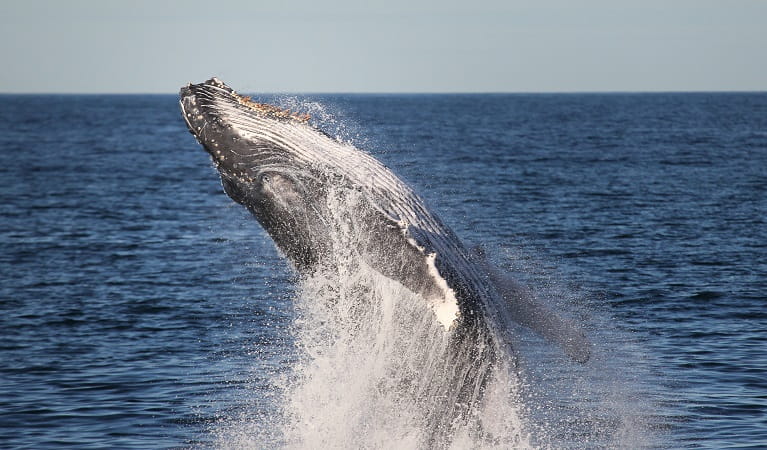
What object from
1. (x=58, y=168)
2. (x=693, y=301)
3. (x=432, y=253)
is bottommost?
(x=58, y=168)

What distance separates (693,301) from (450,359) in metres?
11.3

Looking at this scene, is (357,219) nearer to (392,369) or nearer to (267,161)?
(267,161)

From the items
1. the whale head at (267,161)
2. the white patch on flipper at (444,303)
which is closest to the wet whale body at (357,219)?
the whale head at (267,161)

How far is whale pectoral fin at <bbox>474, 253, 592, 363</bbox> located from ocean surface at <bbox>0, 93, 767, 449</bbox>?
874 millimetres

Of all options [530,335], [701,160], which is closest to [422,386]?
[530,335]

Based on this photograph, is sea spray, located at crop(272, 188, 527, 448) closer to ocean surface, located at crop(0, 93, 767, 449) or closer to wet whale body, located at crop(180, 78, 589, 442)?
wet whale body, located at crop(180, 78, 589, 442)

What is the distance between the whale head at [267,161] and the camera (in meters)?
9.57

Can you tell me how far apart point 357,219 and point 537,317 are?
7.45 feet

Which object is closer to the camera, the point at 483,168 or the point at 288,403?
the point at 288,403

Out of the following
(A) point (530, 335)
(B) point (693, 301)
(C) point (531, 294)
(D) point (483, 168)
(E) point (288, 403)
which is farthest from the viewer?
(D) point (483, 168)

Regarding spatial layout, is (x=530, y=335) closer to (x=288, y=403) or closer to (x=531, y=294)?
(x=288, y=403)

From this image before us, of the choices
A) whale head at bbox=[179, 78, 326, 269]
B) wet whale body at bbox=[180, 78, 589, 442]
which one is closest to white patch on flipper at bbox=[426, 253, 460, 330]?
wet whale body at bbox=[180, 78, 589, 442]

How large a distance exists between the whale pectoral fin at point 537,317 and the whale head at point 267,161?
188 centimetres

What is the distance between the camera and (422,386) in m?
9.55
